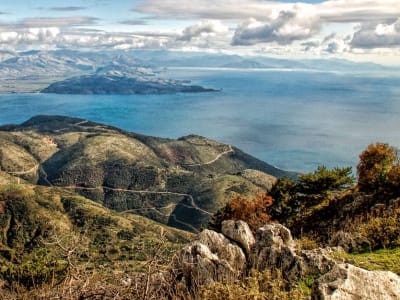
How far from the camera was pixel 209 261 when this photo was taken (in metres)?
10.3

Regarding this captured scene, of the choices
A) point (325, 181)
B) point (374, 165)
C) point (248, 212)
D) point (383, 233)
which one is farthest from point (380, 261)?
point (325, 181)

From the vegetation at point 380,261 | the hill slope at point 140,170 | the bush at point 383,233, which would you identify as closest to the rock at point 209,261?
the vegetation at point 380,261

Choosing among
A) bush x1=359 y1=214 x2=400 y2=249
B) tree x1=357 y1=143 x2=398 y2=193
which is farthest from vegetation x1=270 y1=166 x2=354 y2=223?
bush x1=359 y1=214 x2=400 y2=249

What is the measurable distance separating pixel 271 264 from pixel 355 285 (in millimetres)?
4041

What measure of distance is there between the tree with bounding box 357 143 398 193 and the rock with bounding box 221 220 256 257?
18.2 m

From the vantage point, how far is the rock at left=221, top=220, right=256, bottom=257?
12455 mm

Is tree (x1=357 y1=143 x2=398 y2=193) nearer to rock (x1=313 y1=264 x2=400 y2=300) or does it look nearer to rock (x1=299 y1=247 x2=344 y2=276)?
rock (x1=299 y1=247 x2=344 y2=276)

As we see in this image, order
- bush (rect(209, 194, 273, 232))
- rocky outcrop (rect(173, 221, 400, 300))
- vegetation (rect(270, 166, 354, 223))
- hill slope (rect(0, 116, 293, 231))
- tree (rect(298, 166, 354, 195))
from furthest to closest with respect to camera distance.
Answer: hill slope (rect(0, 116, 293, 231)) → tree (rect(298, 166, 354, 195)) → vegetation (rect(270, 166, 354, 223)) → bush (rect(209, 194, 273, 232)) → rocky outcrop (rect(173, 221, 400, 300))

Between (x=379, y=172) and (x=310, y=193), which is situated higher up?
(x=379, y=172)

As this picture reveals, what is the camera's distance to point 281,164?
162 m

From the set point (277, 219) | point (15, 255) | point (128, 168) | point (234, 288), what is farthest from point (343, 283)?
point (128, 168)

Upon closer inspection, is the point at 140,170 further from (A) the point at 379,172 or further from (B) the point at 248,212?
(A) the point at 379,172

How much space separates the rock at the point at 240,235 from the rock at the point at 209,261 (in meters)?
0.52

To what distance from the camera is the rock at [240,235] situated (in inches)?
490
